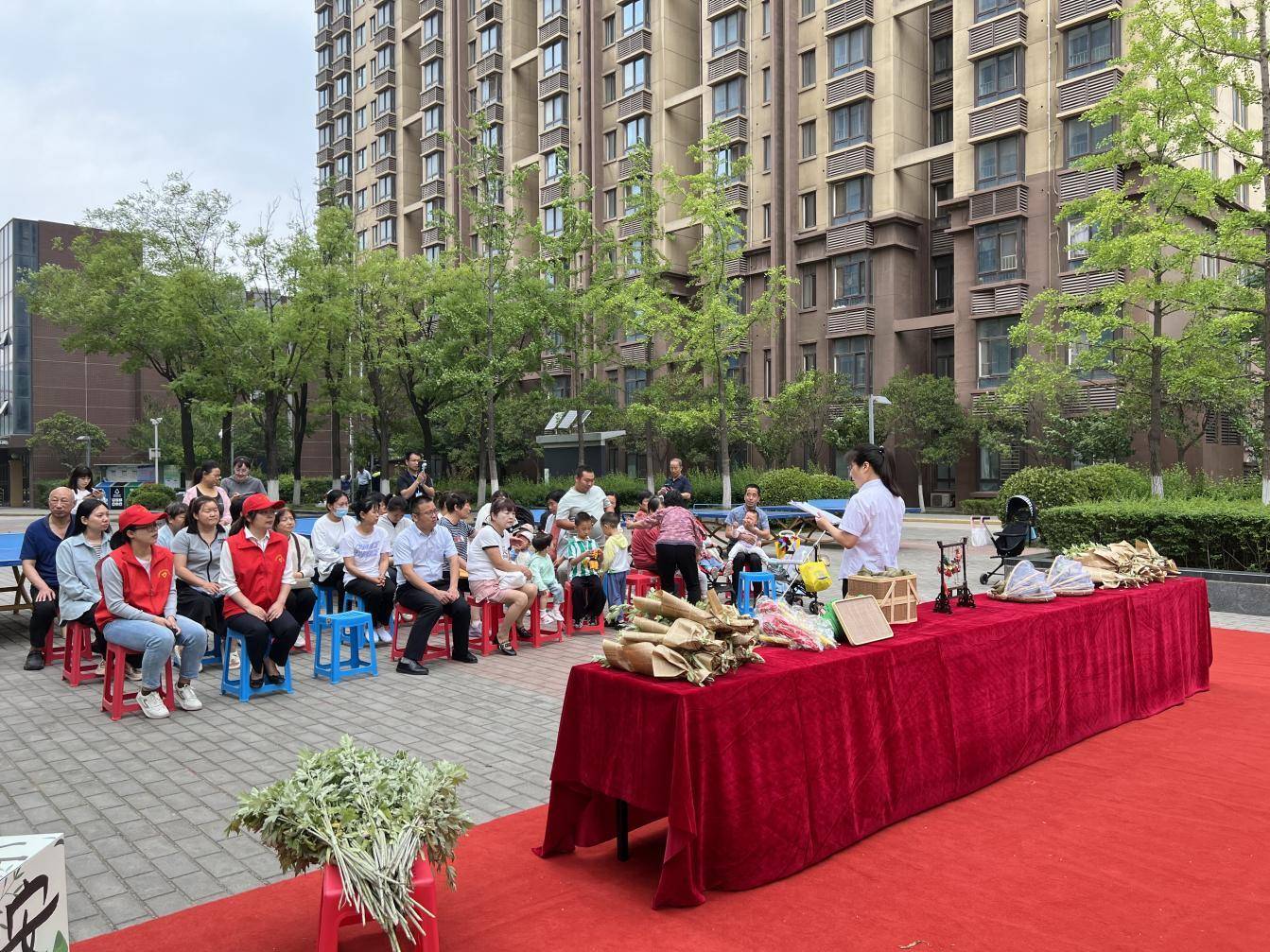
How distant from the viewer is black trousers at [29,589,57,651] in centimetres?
883

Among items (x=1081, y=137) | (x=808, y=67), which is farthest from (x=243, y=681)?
(x=808, y=67)

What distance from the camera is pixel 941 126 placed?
1639 inches

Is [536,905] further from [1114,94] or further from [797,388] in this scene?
[797,388]

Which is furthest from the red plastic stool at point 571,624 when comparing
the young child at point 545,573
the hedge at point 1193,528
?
the hedge at point 1193,528

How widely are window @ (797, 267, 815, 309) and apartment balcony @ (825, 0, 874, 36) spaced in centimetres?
1011

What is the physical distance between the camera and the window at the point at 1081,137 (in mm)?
33719

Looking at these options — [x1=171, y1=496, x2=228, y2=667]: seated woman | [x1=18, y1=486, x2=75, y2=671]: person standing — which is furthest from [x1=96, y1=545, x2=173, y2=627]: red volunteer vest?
[x1=18, y1=486, x2=75, y2=671]: person standing

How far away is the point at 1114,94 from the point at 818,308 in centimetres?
2520

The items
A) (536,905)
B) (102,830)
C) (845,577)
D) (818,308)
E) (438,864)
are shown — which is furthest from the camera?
(818,308)

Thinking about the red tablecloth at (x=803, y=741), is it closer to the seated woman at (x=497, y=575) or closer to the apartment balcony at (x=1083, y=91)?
the seated woman at (x=497, y=575)

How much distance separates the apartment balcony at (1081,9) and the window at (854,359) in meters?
13.8

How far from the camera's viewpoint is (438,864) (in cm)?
348

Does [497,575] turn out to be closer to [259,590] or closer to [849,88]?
[259,590]

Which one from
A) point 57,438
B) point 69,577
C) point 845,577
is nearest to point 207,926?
point 845,577
